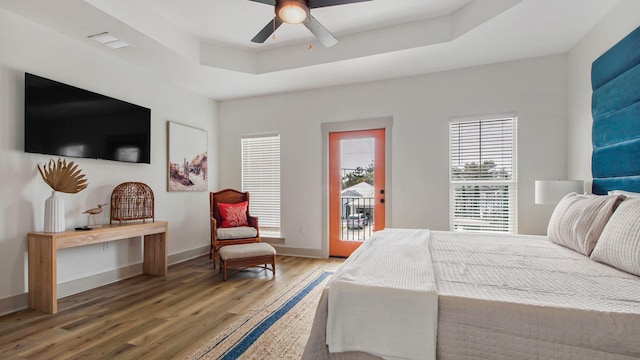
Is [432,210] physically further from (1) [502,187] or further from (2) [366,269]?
(2) [366,269]

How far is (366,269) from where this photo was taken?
1.58 meters

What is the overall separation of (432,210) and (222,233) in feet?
9.66

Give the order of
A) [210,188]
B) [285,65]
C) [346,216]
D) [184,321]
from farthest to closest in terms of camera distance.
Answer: [210,188] → [346,216] → [285,65] → [184,321]

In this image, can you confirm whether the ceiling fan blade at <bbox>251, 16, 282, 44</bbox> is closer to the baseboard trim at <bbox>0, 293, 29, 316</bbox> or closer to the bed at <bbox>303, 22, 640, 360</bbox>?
the bed at <bbox>303, 22, 640, 360</bbox>

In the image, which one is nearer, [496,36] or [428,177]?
[496,36]

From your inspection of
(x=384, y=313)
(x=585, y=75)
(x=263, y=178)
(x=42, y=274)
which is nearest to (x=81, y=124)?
(x=42, y=274)

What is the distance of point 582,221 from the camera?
79.2 inches

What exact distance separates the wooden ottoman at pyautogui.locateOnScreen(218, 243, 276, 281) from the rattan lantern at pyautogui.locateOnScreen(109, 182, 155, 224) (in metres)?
1.16

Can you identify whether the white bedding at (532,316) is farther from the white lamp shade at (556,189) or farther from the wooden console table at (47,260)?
the wooden console table at (47,260)

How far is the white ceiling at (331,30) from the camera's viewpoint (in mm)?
2734

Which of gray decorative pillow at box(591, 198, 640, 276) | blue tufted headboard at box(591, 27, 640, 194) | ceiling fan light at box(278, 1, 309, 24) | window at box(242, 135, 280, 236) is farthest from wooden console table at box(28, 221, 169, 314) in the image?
blue tufted headboard at box(591, 27, 640, 194)

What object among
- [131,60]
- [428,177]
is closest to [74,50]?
[131,60]

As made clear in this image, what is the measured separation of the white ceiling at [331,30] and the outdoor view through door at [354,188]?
3.09ft

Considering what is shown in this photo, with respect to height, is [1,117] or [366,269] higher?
[1,117]
